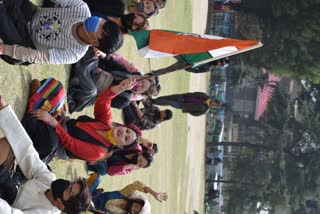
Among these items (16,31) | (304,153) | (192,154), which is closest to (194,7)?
(192,154)

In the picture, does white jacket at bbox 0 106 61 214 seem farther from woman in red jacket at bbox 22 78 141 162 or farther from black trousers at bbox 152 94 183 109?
black trousers at bbox 152 94 183 109

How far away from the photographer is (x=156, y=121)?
34.9 ft

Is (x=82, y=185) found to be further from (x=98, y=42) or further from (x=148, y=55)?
(x=148, y=55)

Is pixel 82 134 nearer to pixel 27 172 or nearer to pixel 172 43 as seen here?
pixel 27 172

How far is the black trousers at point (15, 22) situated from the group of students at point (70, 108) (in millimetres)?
11

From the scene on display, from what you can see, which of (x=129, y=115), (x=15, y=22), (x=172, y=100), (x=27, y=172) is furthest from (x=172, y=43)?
(x=172, y=100)

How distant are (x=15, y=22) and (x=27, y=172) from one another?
1711 millimetres

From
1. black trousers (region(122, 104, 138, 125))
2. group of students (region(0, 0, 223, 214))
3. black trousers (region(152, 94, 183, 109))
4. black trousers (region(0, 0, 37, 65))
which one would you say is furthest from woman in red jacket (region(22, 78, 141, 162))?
black trousers (region(152, 94, 183, 109))

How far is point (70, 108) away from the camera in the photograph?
8156mm

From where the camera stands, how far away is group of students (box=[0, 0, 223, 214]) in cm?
491

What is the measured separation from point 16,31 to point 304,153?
105ft

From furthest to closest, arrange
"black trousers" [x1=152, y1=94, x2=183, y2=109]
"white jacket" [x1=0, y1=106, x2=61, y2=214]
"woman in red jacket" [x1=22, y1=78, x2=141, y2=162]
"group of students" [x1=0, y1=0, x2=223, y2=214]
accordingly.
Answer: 1. "black trousers" [x1=152, y1=94, x2=183, y2=109]
2. "woman in red jacket" [x1=22, y1=78, x2=141, y2=162]
3. "group of students" [x1=0, y1=0, x2=223, y2=214]
4. "white jacket" [x1=0, y1=106, x2=61, y2=214]

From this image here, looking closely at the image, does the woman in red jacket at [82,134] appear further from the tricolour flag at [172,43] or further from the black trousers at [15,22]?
the tricolour flag at [172,43]

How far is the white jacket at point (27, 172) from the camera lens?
4.79 meters
